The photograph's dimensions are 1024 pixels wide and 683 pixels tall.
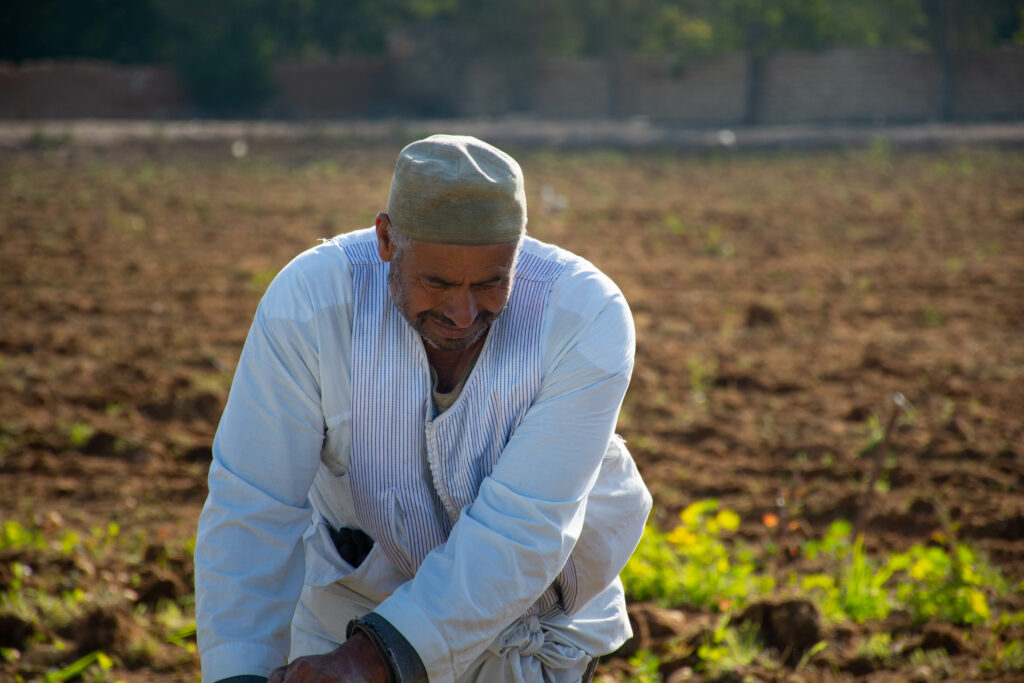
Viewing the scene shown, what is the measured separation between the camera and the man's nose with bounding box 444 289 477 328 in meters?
2.04

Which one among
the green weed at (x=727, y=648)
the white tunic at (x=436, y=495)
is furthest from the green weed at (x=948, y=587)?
the white tunic at (x=436, y=495)

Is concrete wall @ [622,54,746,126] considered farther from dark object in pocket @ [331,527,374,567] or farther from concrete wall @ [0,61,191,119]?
dark object in pocket @ [331,527,374,567]

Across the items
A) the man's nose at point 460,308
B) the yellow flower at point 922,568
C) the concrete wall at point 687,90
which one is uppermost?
the man's nose at point 460,308

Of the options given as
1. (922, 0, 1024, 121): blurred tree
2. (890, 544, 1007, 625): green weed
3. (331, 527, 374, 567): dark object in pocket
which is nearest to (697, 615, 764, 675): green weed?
(890, 544, 1007, 625): green weed

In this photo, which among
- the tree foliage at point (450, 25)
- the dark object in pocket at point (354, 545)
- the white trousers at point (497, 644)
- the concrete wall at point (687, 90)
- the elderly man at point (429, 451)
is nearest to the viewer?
the elderly man at point (429, 451)

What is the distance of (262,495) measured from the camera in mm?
1979

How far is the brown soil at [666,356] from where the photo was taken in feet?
12.9

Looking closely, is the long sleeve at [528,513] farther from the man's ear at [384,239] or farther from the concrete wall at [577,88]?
the concrete wall at [577,88]

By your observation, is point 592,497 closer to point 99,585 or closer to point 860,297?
point 99,585

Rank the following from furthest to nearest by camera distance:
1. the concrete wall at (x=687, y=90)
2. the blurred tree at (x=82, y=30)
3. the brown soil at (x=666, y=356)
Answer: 1. the concrete wall at (x=687, y=90)
2. the blurred tree at (x=82, y=30)
3. the brown soil at (x=666, y=356)

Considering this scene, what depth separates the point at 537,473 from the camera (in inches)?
76.9

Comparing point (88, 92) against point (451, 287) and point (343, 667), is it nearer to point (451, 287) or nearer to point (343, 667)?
point (451, 287)

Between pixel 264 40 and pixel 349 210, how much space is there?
57.8 ft

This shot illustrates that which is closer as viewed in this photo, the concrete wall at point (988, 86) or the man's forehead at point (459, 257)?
the man's forehead at point (459, 257)
